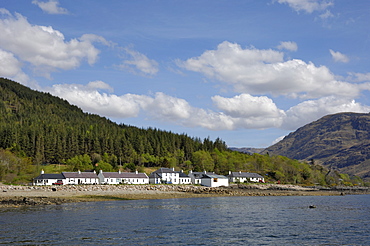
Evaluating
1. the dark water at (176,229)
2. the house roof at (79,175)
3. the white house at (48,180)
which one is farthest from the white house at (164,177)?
the dark water at (176,229)

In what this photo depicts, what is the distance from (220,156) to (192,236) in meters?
143

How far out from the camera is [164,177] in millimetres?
124500

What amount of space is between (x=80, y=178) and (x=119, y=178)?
40.2 ft

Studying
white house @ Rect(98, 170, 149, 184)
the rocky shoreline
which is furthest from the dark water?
white house @ Rect(98, 170, 149, 184)

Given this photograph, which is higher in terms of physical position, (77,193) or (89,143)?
(89,143)

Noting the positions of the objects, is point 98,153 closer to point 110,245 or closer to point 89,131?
point 89,131

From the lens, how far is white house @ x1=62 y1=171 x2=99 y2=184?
348 ft

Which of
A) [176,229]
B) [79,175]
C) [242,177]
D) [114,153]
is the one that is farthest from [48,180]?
[242,177]

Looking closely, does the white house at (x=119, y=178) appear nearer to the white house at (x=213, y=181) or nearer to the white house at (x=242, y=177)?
the white house at (x=213, y=181)

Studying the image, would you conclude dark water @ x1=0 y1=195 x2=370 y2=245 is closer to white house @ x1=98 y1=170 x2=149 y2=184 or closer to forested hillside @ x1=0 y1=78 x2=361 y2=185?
white house @ x1=98 y1=170 x2=149 y2=184

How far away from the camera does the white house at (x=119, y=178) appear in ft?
367

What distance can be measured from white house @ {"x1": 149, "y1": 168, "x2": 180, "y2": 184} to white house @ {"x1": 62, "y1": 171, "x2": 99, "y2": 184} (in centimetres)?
→ 1983

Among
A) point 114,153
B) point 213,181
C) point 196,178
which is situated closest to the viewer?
point 213,181

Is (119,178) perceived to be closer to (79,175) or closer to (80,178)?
(80,178)
